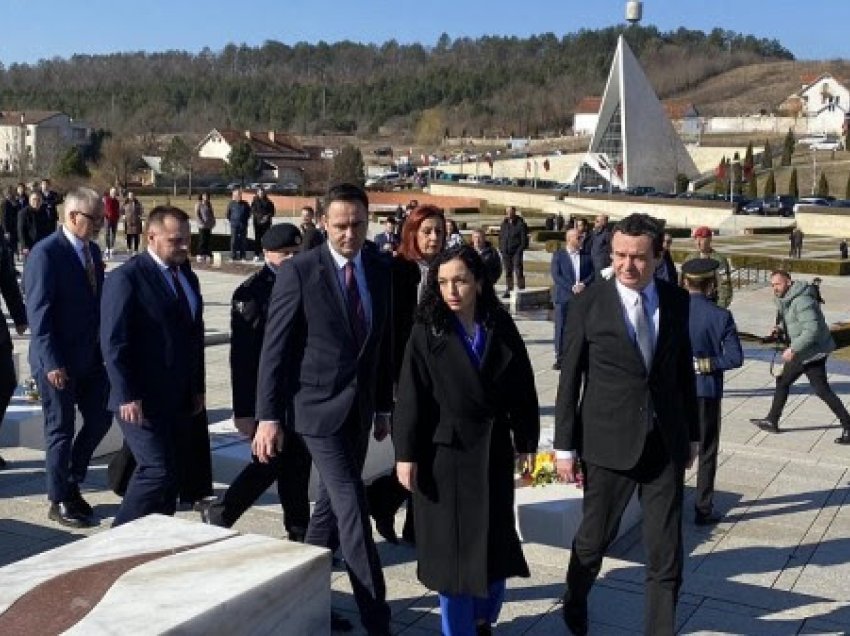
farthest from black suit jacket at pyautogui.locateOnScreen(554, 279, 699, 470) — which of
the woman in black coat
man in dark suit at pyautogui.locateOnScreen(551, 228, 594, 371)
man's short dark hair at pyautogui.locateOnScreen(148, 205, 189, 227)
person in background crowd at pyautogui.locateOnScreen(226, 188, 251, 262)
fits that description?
person in background crowd at pyautogui.locateOnScreen(226, 188, 251, 262)

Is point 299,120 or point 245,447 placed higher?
point 299,120

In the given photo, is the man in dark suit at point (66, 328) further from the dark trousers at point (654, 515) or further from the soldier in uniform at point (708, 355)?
the soldier in uniform at point (708, 355)

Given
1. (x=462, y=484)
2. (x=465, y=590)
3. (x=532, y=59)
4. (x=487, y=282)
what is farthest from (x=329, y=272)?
(x=532, y=59)

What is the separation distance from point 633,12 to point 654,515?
218 feet

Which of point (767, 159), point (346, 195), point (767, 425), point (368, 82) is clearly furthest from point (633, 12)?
point (368, 82)

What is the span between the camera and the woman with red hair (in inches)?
174

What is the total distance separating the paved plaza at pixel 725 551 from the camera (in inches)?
168

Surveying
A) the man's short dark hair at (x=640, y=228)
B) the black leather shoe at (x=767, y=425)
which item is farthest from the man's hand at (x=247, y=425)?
the black leather shoe at (x=767, y=425)

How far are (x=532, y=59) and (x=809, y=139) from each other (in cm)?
7830

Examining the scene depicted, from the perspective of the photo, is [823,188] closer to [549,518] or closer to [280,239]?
[549,518]

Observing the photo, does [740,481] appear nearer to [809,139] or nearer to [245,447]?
[245,447]

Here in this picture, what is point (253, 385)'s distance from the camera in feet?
15.0

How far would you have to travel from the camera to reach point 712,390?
5.48 m

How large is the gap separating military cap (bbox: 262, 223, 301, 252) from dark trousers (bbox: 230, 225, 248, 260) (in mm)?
15482
